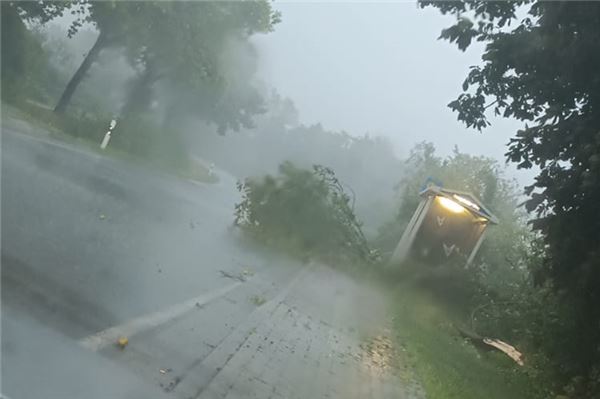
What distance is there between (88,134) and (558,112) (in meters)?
21.7

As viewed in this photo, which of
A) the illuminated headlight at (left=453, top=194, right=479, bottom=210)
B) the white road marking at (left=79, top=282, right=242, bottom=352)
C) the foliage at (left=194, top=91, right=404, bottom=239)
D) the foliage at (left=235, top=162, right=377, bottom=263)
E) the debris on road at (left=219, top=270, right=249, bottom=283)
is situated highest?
the illuminated headlight at (left=453, top=194, right=479, bottom=210)

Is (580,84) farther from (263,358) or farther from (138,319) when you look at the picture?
(138,319)

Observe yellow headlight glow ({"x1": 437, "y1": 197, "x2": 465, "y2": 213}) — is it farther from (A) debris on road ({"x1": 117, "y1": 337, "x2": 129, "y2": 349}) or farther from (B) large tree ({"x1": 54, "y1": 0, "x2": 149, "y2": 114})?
(A) debris on road ({"x1": 117, "y1": 337, "x2": 129, "y2": 349})

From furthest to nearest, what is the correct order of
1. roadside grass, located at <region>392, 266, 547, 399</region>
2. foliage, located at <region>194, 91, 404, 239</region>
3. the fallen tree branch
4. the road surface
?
the fallen tree branch → foliage, located at <region>194, 91, 404, 239</region> → roadside grass, located at <region>392, 266, 547, 399</region> → the road surface

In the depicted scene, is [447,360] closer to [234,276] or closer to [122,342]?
[234,276]

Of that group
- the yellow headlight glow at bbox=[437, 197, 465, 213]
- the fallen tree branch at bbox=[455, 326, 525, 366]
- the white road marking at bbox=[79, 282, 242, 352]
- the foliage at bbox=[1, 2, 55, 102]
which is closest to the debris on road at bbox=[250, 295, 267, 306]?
the white road marking at bbox=[79, 282, 242, 352]

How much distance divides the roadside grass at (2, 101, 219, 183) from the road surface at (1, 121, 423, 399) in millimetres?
8054

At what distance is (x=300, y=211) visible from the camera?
15570 millimetres

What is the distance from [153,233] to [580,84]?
739 cm

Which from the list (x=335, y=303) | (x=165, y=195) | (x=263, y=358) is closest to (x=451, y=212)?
(x=165, y=195)

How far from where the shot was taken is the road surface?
4559 millimetres

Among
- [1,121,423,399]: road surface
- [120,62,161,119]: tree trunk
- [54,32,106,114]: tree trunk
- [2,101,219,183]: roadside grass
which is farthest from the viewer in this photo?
Answer: [120,62,161,119]: tree trunk

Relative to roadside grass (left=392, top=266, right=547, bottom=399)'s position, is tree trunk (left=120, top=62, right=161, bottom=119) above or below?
above

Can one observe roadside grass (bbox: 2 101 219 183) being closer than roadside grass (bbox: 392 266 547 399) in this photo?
No
